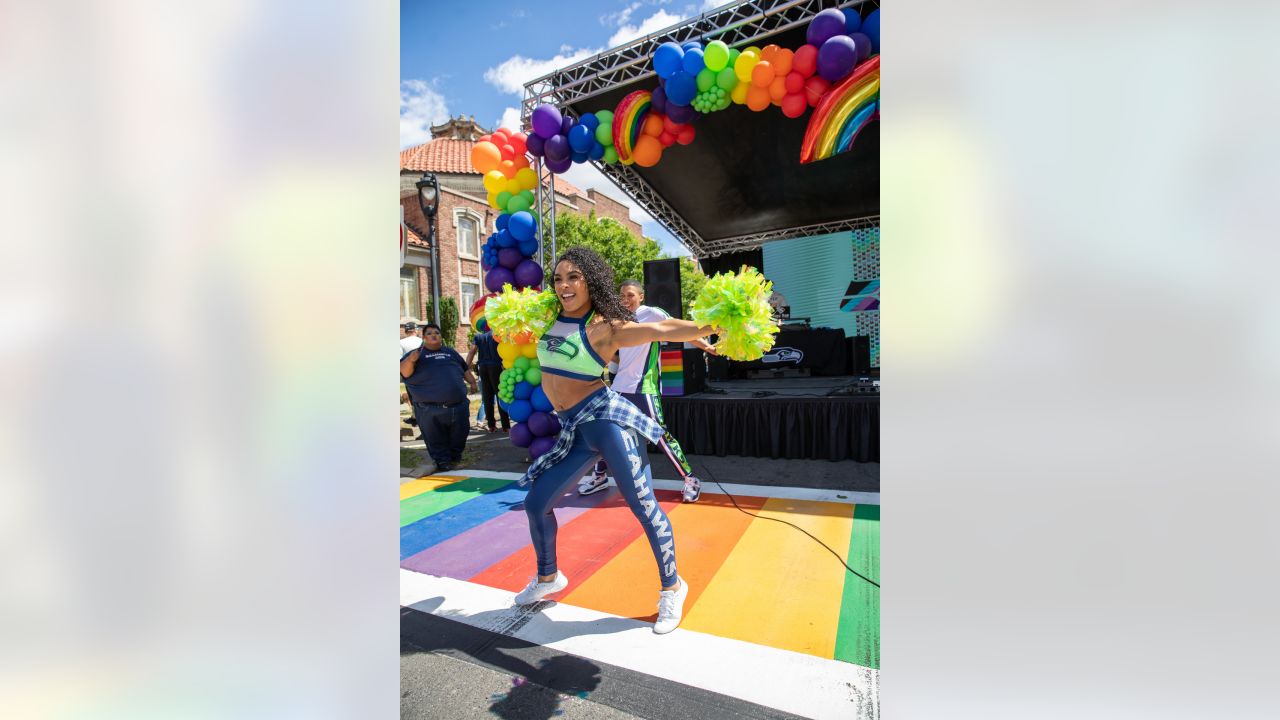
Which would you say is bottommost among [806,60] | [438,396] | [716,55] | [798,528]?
[798,528]

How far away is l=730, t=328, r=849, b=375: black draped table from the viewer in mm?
11875

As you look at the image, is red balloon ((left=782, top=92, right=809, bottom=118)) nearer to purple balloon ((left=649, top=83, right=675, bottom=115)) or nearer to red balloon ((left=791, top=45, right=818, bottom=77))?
red balloon ((left=791, top=45, right=818, bottom=77))

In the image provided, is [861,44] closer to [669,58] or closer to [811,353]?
[669,58]

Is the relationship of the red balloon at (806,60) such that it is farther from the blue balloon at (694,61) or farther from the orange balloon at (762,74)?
the blue balloon at (694,61)

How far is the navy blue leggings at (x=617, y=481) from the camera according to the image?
2588mm

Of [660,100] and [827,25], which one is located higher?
[827,25]

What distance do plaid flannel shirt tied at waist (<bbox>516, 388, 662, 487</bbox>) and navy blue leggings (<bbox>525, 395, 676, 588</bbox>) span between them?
27 mm

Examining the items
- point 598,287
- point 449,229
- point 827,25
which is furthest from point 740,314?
point 449,229

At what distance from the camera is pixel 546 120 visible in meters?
6.07

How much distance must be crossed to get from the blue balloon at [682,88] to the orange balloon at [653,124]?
40 cm

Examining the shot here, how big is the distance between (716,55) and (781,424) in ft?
13.1

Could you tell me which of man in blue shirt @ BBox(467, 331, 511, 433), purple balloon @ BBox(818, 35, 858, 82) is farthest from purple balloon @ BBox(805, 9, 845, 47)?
man in blue shirt @ BBox(467, 331, 511, 433)
